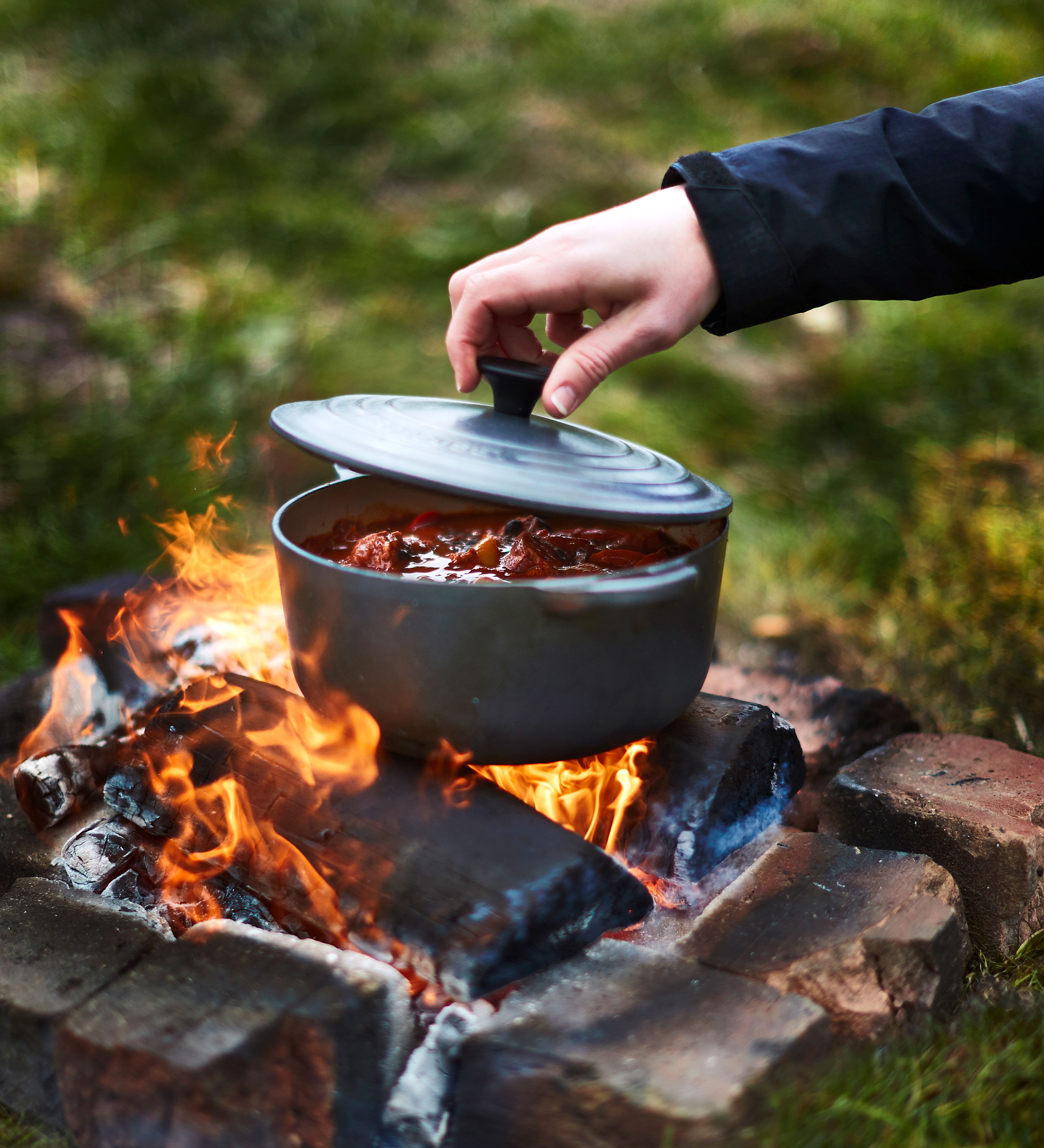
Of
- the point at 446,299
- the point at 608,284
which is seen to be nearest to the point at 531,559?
the point at 608,284

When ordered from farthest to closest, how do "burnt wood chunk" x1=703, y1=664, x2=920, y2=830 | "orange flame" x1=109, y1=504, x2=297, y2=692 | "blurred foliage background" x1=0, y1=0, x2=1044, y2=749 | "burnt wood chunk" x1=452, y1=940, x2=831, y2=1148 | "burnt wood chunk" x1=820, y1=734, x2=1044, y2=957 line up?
"blurred foliage background" x1=0, y1=0, x2=1044, y2=749, "orange flame" x1=109, y1=504, x2=297, y2=692, "burnt wood chunk" x1=703, y1=664, x2=920, y2=830, "burnt wood chunk" x1=820, y1=734, x2=1044, y2=957, "burnt wood chunk" x1=452, y1=940, x2=831, y2=1148

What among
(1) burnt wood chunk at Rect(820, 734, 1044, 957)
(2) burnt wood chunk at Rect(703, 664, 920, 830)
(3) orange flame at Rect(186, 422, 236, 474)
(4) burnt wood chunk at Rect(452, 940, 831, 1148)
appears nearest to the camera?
(4) burnt wood chunk at Rect(452, 940, 831, 1148)

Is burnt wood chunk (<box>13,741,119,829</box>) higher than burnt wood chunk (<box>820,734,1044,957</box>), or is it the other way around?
burnt wood chunk (<box>13,741,119,829</box>)

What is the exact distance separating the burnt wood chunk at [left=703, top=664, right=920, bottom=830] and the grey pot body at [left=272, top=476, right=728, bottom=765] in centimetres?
61

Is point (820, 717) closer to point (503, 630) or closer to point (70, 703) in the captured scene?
point (503, 630)

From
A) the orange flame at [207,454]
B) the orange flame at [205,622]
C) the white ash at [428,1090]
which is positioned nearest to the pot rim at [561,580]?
the white ash at [428,1090]

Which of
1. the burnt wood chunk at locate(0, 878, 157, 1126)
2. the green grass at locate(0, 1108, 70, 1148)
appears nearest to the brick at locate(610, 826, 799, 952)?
the burnt wood chunk at locate(0, 878, 157, 1126)

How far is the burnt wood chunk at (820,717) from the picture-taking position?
2258mm

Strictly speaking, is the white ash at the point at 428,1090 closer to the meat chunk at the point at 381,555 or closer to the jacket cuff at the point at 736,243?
the meat chunk at the point at 381,555

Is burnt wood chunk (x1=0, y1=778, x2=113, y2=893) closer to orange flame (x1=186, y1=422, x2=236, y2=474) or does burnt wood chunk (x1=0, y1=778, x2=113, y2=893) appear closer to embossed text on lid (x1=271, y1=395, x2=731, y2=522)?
embossed text on lid (x1=271, y1=395, x2=731, y2=522)

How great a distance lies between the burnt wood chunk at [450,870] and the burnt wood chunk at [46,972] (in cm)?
26

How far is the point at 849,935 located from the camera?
1625mm

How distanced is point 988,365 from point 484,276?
424cm

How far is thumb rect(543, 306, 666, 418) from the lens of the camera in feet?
5.13
